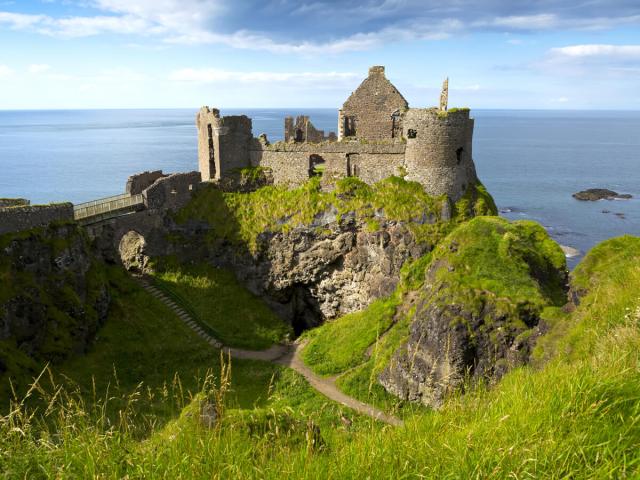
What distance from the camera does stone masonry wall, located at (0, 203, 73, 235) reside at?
82.8 feet

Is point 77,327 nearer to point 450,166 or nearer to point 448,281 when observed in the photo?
point 448,281

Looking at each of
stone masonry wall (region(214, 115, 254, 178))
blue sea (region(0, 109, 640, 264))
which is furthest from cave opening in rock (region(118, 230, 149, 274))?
blue sea (region(0, 109, 640, 264))

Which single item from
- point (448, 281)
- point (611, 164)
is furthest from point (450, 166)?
point (611, 164)

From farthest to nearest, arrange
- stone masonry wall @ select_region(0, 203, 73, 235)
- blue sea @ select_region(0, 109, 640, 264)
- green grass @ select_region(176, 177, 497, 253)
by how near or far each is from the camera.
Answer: blue sea @ select_region(0, 109, 640, 264), green grass @ select_region(176, 177, 497, 253), stone masonry wall @ select_region(0, 203, 73, 235)

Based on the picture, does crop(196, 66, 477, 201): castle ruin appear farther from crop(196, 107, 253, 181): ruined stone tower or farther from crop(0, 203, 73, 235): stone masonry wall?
crop(0, 203, 73, 235): stone masonry wall

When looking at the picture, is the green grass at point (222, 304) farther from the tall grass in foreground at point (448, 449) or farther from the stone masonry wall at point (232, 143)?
the tall grass in foreground at point (448, 449)

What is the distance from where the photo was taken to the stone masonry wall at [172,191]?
36.8 metres

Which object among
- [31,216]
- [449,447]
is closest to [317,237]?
[31,216]

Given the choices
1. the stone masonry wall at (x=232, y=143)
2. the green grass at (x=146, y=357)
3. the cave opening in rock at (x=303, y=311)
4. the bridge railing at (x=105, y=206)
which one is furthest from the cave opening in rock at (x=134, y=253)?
the cave opening in rock at (x=303, y=311)

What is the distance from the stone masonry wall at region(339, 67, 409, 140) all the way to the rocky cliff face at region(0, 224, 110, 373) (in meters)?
23.1

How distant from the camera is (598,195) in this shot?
313ft

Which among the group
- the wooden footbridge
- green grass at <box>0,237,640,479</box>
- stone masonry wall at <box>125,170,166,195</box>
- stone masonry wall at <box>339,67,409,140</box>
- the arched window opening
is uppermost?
stone masonry wall at <box>339,67,409,140</box>

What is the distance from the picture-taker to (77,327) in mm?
27547

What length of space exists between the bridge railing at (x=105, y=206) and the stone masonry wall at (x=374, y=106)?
1786 cm
